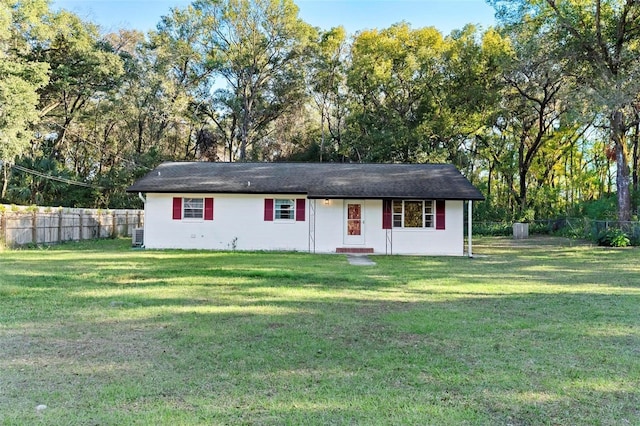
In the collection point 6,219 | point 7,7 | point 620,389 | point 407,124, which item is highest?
point 7,7

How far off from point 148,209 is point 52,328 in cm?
1230

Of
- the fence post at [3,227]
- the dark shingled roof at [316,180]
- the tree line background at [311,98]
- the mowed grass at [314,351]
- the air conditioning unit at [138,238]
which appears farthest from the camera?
the tree line background at [311,98]

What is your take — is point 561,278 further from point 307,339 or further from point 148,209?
point 148,209

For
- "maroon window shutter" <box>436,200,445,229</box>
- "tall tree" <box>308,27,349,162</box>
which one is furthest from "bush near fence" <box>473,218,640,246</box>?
"tall tree" <box>308,27,349,162</box>

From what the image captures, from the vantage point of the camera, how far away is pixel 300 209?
17.1 metres

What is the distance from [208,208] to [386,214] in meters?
6.90

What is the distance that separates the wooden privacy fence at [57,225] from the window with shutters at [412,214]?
13.7 meters

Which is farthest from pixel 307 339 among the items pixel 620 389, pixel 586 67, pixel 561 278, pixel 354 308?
pixel 586 67

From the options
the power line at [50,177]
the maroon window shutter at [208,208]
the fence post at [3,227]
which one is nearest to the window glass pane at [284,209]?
the maroon window shutter at [208,208]

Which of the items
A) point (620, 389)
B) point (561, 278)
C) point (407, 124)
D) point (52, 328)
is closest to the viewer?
point (620, 389)

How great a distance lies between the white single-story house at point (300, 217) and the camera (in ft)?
55.0

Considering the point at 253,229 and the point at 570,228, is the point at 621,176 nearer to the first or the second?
the point at 570,228

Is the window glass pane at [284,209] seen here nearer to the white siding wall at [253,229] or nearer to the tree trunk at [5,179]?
the white siding wall at [253,229]

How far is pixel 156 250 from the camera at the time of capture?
53.3ft
